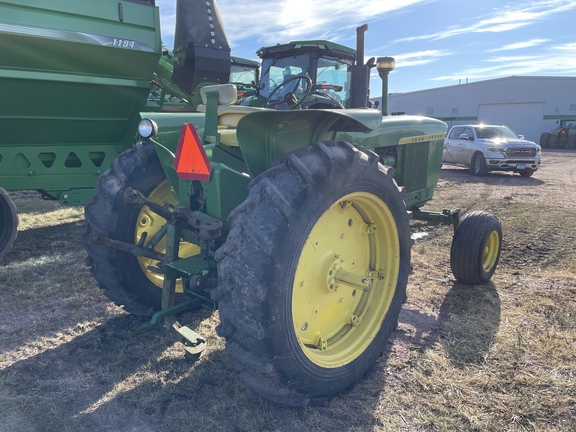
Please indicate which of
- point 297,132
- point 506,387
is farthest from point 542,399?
point 297,132

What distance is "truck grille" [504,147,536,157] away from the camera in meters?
12.2

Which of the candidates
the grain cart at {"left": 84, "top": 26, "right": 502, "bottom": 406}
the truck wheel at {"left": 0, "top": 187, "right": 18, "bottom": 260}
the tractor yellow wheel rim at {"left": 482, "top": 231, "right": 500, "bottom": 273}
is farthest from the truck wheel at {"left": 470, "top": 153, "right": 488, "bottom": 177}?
the truck wheel at {"left": 0, "top": 187, "right": 18, "bottom": 260}

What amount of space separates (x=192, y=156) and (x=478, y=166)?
12.0m

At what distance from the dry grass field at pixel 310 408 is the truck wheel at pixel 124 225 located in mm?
293

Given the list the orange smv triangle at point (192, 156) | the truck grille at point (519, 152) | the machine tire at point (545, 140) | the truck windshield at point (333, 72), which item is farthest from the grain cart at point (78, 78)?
the machine tire at point (545, 140)

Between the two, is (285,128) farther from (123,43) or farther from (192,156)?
(123,43)

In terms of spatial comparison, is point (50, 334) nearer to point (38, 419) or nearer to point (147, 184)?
point (38, 419)

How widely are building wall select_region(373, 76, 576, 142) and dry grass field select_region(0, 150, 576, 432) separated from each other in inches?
1320

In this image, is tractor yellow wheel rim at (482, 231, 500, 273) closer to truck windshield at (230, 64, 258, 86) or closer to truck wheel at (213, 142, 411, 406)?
truck wheel at (213, 142, 411, 406)

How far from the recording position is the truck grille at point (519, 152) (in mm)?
12195

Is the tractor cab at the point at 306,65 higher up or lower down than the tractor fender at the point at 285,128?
higher up

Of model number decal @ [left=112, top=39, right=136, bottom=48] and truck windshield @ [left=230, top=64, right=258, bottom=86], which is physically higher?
truck windshield @ [left=230, top=64, right=258, bottom=86]

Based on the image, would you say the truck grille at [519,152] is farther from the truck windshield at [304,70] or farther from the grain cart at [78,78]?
the grain cart at [78,78]

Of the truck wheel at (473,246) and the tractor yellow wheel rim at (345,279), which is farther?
the truck wheel at (473,246)
